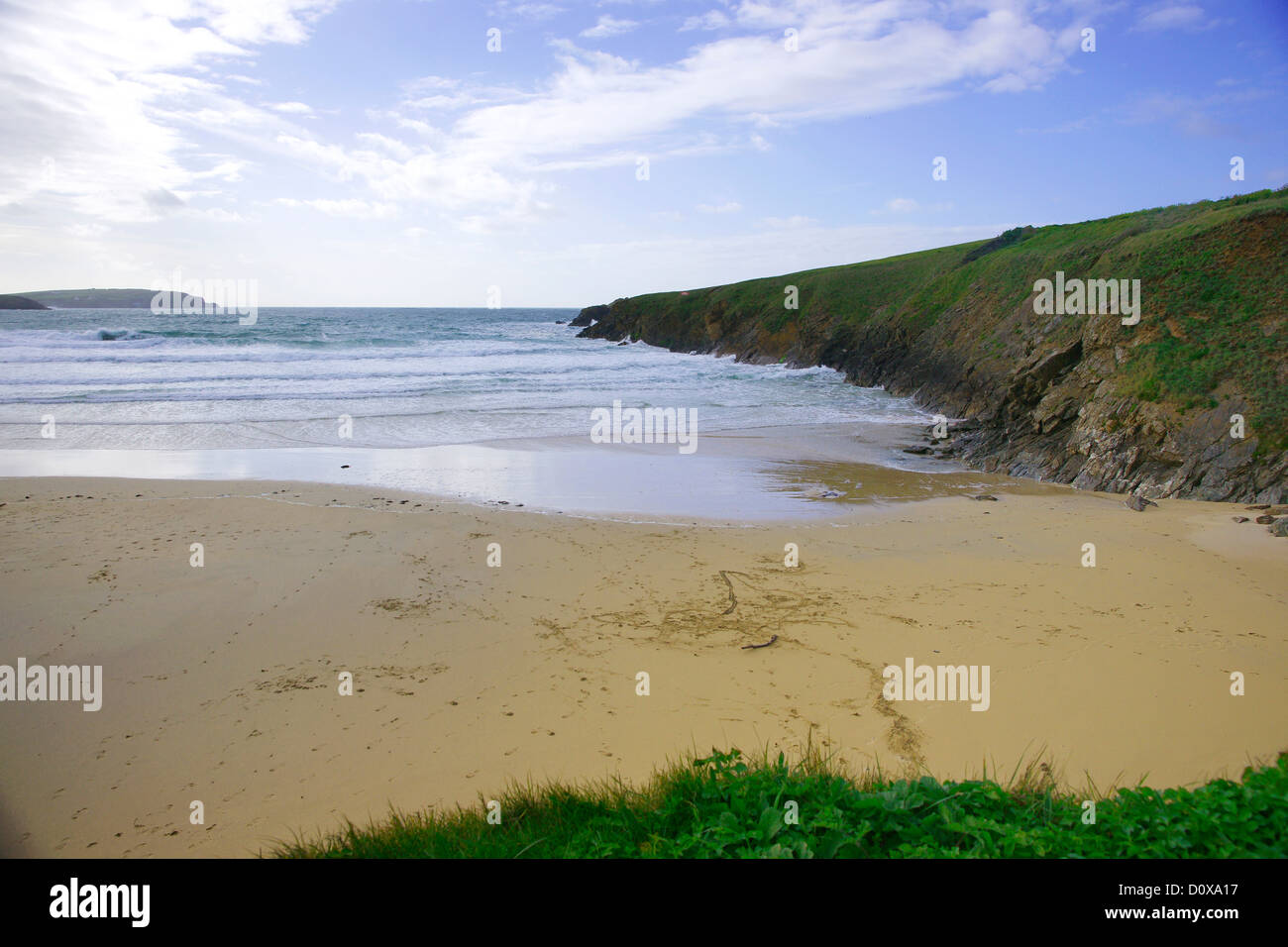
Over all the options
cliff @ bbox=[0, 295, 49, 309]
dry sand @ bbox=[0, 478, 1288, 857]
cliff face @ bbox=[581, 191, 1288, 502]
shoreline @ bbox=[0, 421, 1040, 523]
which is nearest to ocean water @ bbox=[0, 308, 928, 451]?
shoreline @ bbox=[0, 421, 1040, 523]

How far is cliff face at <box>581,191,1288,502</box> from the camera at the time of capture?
519 inches

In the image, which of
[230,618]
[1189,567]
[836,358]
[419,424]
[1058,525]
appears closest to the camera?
[230,618]

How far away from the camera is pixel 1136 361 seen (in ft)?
50.3

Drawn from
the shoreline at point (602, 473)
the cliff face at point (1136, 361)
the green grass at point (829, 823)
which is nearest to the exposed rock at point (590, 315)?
the cliff face at point (1136, 361)

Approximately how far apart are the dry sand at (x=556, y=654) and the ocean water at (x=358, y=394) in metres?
9.31

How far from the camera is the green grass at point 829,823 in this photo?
10.3 feet

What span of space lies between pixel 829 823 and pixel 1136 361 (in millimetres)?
15737

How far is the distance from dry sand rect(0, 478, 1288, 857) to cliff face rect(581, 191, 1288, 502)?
10.3ft

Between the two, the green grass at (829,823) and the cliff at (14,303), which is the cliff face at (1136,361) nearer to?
the green grass at (829,823)

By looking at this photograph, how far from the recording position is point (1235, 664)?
6199 millimetres

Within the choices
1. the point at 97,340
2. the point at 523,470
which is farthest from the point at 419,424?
the point at 97,340

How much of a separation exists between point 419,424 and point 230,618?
565 inches

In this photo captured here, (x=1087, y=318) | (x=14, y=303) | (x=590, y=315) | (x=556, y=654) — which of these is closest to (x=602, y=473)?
(x=556, y=654)
